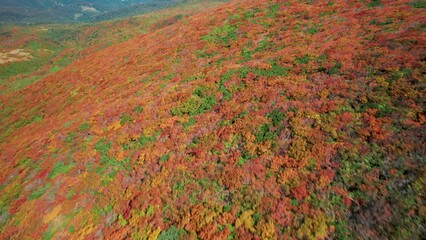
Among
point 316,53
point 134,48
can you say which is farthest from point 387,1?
point 134,48

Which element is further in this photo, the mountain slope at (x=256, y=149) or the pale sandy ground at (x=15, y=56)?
the pale sandy ground at (x=15, y=56)

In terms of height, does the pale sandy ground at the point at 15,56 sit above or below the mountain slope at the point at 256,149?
below

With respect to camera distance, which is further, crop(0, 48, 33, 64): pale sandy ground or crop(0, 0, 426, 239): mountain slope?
crop(0, 48, 33, 64): pale sandy ground

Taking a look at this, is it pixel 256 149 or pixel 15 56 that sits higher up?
pixel 256 149

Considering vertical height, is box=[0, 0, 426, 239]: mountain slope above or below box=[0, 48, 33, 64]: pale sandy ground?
above

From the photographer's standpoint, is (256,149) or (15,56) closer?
(256,149)
